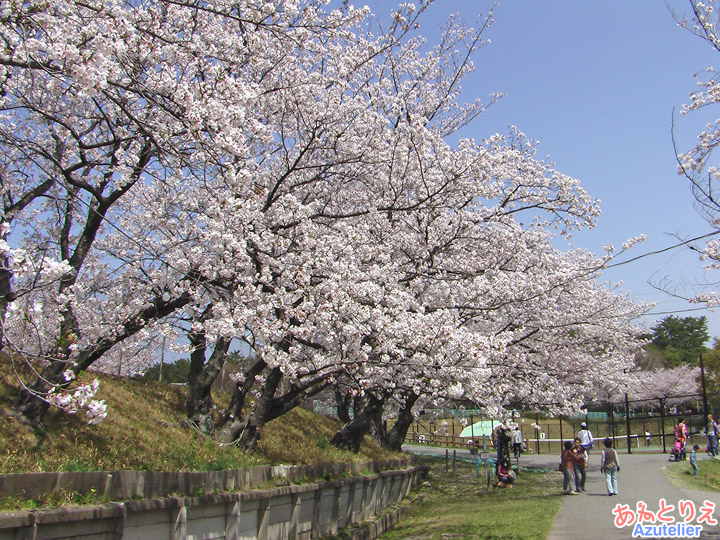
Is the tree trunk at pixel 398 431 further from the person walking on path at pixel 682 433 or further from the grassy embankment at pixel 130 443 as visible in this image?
the person walking on path at pixel 682 433

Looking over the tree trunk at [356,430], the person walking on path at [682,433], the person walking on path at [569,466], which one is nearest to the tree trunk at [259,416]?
the tree trunk at [356,430]

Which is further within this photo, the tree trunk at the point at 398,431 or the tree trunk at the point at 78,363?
the tree trunk at the point at 398,431

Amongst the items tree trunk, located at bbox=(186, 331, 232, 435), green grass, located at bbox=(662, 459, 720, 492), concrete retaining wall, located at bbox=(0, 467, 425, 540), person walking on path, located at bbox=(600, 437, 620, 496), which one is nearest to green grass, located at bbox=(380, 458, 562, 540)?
person walking on path, located at bbox=(600, 437, 620, 496)

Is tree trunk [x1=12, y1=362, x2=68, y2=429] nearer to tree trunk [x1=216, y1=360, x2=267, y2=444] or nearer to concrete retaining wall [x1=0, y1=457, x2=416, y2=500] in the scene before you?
concrete retaining wall [x1=0, y1=457, x2=416, y2=500]

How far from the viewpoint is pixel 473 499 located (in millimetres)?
17938

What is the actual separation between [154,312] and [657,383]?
59.5 meters

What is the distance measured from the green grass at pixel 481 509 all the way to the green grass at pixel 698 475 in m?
3.43

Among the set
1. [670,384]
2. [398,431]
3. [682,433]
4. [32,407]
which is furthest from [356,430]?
[670,384]

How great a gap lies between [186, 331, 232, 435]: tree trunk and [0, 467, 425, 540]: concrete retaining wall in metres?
2.73

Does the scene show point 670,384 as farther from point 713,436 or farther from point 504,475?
point 504,475

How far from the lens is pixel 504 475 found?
19.8 meters

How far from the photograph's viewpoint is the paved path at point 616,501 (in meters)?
10.4

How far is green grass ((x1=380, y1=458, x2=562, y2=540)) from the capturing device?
1151 centimetres

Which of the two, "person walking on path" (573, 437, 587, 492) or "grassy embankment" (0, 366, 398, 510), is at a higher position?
"grassy embankment" (0, 366, 398, 510)
